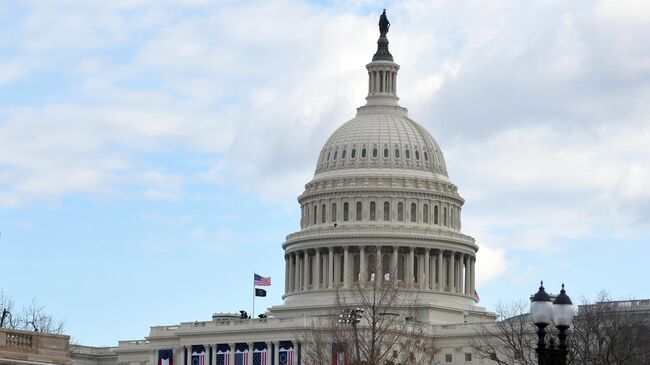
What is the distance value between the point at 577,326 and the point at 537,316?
9498 centimetres

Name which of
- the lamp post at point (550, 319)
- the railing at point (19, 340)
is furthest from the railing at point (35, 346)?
the lamp post at point (550, 319)

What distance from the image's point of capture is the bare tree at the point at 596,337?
122 m

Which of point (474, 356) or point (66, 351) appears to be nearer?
point (66, 351)

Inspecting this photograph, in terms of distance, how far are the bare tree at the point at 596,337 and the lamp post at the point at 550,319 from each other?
43.0 meters

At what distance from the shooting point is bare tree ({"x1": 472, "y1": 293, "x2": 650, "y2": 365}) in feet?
399

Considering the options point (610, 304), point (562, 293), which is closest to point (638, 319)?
point (610, 304)

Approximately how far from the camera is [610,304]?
18212 cm

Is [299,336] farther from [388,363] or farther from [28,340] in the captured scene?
[28,340]

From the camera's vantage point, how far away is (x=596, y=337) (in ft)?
467

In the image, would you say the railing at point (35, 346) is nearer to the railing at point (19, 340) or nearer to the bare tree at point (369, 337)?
the railing at point (19, 340)

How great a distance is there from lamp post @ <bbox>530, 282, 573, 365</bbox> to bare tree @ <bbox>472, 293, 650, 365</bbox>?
4298cm

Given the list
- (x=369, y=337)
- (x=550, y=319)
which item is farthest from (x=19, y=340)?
(x=369, y=337)

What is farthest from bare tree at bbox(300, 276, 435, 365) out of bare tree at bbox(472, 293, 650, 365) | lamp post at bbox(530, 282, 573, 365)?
lamp post at bbox(530, 282, 573, 365)

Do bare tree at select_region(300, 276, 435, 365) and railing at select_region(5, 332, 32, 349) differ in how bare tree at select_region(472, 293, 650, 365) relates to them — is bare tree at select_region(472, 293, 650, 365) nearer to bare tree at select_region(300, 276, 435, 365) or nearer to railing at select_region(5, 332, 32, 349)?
bare tree at select_region(300, 276, 435, 365)
